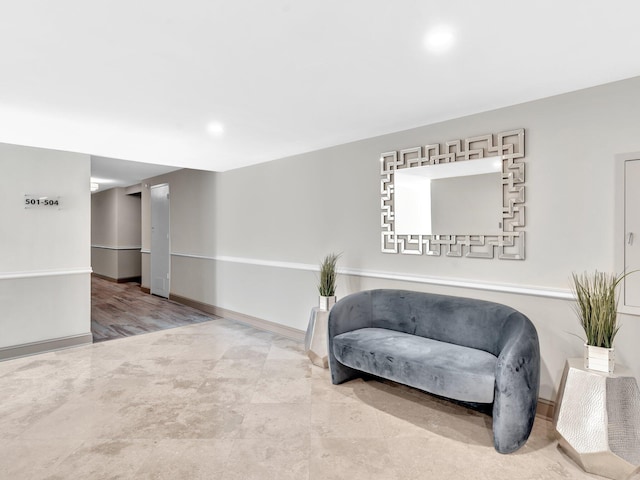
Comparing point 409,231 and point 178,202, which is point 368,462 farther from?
point 178,202

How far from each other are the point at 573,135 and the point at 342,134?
1.94 m

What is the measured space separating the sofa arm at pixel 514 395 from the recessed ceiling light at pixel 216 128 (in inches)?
A: 115

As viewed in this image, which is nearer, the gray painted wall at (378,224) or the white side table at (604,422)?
the white side table at (604,422)

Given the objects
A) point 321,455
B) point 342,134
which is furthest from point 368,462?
point 342,134

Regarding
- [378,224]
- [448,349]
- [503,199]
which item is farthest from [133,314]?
[503,199]

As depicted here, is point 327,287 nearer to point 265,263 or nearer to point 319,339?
point 319,339

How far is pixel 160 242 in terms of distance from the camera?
281 inches

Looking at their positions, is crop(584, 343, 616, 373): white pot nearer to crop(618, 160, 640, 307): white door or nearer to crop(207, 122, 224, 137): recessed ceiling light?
crop(618, 160, 640, 307): white door

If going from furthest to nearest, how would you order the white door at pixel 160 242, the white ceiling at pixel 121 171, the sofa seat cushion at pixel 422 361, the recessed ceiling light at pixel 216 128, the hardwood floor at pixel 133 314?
the white door at pixel 160 242
the white ceiling at pixel 121 171
the hardwood floor at pixel 133 314
the recessed ceiling light at pixel 216 128
the sofa seat cushion at pixel 422 361

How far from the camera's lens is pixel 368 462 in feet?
6.92

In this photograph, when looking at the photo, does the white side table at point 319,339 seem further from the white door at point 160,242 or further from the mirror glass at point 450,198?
the white door at point 160,242

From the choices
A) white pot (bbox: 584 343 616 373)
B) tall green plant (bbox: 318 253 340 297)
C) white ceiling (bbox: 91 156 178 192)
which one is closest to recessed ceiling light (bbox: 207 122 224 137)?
tall green plant (bbox: 318 253 340 297)

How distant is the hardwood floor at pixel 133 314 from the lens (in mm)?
4945

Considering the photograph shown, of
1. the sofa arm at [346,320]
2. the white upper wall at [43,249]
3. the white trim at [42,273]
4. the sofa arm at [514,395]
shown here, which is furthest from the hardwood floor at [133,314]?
the sofa arm at [514,395]
